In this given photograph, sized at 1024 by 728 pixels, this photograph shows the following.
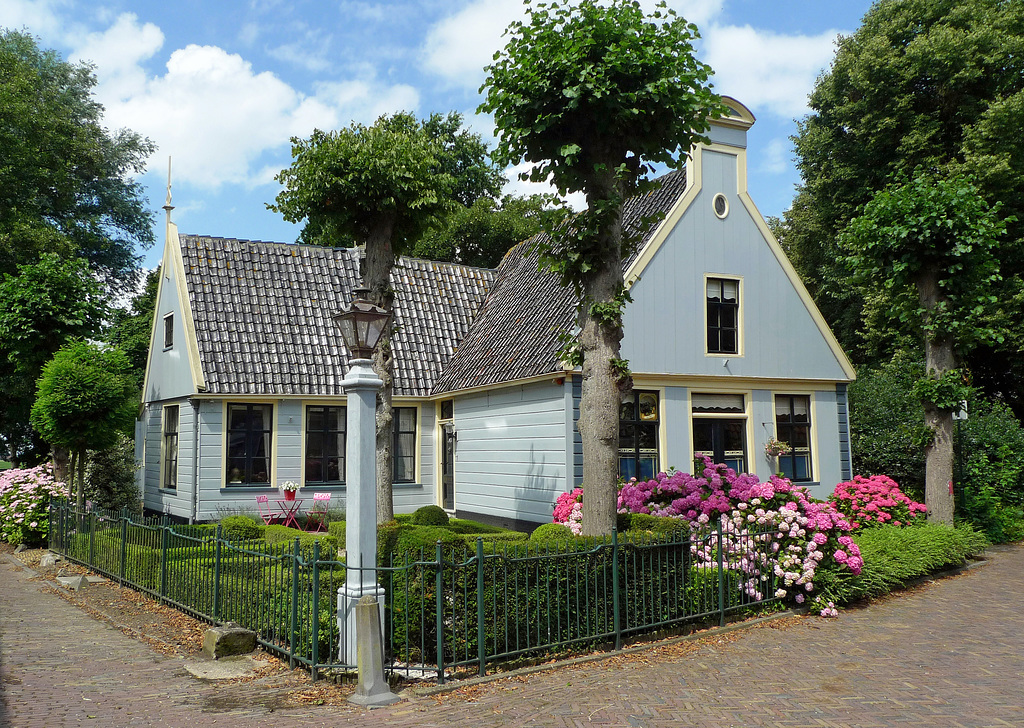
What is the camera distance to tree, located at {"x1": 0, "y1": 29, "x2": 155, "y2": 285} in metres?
25.4

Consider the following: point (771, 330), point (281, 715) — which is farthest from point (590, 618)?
point (771, 330)

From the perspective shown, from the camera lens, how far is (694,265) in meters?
15.9

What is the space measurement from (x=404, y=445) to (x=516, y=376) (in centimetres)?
459

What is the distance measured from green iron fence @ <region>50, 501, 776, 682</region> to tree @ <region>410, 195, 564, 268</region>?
22.7 meters

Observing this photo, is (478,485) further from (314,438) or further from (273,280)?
(273,280)

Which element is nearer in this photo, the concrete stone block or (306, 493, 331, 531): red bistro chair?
the concrete stone block

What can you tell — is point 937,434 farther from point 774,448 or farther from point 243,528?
point 243,528

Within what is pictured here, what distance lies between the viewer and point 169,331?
62.5 feet

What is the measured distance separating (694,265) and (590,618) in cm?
945

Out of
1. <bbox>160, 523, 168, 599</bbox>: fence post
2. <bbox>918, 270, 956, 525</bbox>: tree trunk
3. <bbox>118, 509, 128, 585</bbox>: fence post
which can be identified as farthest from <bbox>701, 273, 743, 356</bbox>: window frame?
<bbox>118, 509, 128, 585</bbox>: fence post

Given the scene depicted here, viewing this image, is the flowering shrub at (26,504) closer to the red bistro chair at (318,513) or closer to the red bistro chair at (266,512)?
the red bistro chair at (266,512)

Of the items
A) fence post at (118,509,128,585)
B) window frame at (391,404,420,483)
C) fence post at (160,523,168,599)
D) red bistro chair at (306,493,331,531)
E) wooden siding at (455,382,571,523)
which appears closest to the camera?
fence post at (160,523,168,599)

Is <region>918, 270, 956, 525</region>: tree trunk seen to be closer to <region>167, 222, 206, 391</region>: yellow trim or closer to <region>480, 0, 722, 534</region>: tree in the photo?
<region>480, 0, 722, 534</region>: tree

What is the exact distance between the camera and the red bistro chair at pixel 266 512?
16.5 meters
